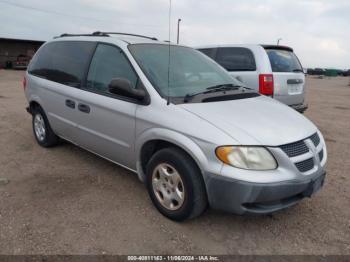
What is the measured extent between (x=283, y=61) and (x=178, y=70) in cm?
359

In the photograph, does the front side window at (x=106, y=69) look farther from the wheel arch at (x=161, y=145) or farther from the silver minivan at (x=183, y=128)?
the wheel arch at (x=161, y=145)

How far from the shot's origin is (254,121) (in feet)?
9.60

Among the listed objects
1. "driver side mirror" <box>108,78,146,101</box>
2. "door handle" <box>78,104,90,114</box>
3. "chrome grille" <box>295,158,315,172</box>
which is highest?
"driver side mirror" <box>108,78,146,101</box>

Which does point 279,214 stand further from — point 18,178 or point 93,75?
point 18,178

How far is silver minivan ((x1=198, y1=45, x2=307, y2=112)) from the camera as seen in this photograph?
6.01 metres

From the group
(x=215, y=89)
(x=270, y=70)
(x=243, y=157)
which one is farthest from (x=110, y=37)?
(x=270, y=70)

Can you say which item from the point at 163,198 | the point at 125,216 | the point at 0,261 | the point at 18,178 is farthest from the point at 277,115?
the point at 18,178

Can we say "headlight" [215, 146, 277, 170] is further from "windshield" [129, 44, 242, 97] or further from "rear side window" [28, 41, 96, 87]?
"rear side window" [28, 41, 96, 87]

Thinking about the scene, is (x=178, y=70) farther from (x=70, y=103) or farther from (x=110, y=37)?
(x=70, y=103)

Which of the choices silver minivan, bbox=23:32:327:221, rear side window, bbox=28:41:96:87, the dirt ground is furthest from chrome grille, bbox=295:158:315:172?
rear side window, bbox=28:41:96:87

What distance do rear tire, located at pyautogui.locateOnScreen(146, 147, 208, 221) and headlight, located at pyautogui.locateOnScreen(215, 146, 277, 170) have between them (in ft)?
1.02

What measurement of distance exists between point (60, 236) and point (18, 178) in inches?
60.1

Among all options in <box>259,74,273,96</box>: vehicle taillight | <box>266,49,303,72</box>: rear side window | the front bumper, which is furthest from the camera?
<box>266,49,303,72</box>: rear side window

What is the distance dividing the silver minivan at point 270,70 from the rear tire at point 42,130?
11.1ft
